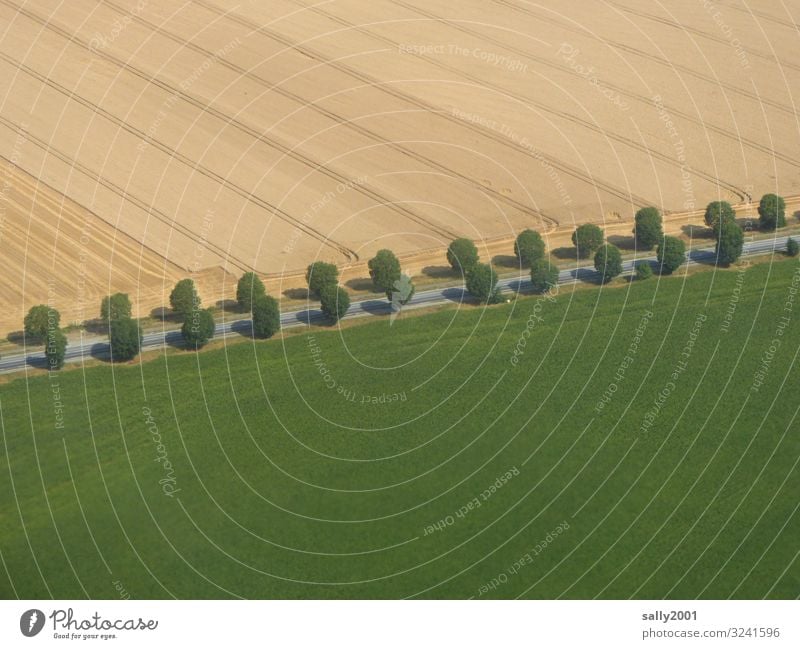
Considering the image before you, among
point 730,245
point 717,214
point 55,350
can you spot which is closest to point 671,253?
point 730,245

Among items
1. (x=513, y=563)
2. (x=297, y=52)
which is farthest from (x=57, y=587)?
(x=297, y=52)

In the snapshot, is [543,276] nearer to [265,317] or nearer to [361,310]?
[361,310]

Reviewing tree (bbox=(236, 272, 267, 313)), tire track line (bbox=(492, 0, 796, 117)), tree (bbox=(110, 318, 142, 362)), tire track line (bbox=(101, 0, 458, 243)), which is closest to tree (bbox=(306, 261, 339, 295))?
tree (bbox=(236, 272, 267, 313))

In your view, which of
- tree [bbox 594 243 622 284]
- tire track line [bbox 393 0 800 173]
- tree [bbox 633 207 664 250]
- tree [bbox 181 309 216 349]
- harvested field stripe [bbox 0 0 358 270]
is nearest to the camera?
tree [bbox 181 309 216 349]

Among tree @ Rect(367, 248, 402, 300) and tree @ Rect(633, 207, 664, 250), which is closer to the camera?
tree @ Rect(367, 248, 402, 300)

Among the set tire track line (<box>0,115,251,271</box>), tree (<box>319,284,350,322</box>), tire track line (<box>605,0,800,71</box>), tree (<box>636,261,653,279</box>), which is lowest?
tree (<box>636,261,653,279</box>)

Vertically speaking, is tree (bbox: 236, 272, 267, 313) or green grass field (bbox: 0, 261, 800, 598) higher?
tree (bbox: 236, 272, 267, 313)

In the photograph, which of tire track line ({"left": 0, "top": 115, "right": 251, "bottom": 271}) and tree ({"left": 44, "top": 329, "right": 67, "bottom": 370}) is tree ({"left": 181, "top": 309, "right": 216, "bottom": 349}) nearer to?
tree ({"left": 44, "top": 329, "right": 67, "bottom": 370})

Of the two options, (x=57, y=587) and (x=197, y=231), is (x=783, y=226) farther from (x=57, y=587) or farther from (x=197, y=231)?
(x=57, y=587)
